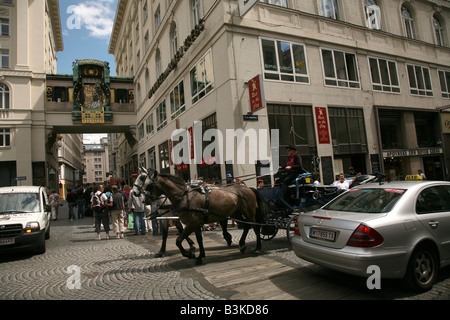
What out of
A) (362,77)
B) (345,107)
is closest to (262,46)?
(345,107)

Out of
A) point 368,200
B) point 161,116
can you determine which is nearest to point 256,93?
point 368,200

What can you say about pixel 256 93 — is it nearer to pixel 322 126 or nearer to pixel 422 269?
pixel 322 126

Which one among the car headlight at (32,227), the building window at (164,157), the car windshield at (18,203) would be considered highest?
the building window at (164,157)

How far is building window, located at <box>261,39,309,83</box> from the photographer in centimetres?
1543

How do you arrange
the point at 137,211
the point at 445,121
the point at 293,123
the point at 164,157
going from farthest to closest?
the point at 164,157 → the point at 445,121 → the point at 293,123 → the point at 137,211

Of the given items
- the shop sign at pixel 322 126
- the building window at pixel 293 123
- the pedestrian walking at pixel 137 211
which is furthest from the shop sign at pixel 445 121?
the pedestrian walking at pixel 137 211

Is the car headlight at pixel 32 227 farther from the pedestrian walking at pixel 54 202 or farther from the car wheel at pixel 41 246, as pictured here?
the pedestrian walking at pixel 54 202

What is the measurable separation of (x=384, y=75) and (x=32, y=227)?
22208 millimetres

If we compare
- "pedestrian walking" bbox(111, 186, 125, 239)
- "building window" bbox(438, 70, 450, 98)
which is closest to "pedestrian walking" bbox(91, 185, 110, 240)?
"pedestrian walking" bbox(111, 186, 125, 239)

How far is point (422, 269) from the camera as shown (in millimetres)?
3893

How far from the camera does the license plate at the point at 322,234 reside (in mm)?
4050

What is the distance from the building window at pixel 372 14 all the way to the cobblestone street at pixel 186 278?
63.7ft

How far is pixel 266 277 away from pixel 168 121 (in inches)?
799
